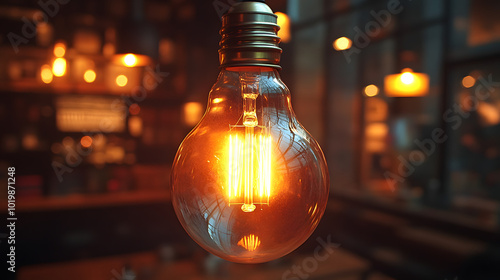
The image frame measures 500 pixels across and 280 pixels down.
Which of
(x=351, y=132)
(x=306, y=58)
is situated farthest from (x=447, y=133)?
(x=306, y=58)

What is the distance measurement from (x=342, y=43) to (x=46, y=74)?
191cm

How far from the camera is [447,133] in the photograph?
256 centimetres

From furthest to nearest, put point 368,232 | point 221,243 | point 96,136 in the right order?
point 368,232 < point 96,136 < point 221,243

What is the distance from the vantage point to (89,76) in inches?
100.0

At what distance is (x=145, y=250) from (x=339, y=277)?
4.24 feet

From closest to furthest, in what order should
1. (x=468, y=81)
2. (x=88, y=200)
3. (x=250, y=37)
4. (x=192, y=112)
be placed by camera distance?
(x=250, y=37) < (x=468, y=81) < (x=88, y=200) < (x=192, y=112)

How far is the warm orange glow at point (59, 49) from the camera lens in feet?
8.03

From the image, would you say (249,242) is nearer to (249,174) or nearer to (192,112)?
(249,174)

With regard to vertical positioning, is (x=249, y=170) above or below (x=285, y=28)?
below

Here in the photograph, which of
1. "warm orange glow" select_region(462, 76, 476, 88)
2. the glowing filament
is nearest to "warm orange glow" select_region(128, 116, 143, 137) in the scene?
"warm orange glow" select_region(462, 76, 476, 88)

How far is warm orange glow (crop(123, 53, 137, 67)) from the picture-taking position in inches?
102

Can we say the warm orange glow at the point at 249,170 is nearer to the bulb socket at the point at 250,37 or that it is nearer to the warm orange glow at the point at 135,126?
the bulb socket at the point at 250,37

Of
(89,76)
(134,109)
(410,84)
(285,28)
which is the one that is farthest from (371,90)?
(89,76)

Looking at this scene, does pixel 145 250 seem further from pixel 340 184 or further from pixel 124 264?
pixel 340 184
